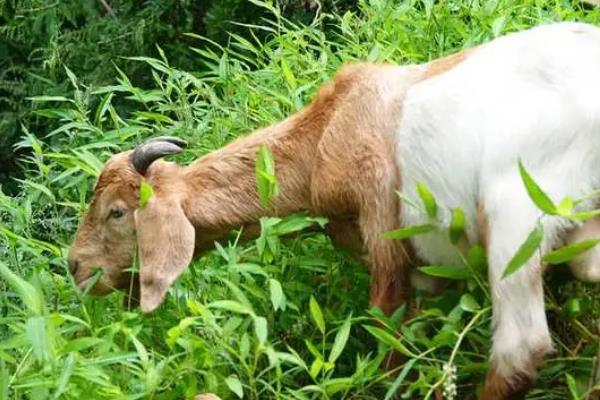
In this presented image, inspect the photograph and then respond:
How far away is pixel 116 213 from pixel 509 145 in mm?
1710

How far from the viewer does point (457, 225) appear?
5.01m

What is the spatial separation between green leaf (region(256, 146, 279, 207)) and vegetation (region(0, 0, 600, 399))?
24 mm

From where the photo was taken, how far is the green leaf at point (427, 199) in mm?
4875

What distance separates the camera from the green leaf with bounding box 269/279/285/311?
506 centimetres

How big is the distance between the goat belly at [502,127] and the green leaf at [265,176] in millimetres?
460

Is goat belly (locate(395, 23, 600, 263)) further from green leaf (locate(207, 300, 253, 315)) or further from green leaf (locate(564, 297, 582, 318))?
green leaf (locate(207, 300, 253, 315))

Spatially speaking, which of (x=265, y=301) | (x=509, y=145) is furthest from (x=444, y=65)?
(x=265, y=301)

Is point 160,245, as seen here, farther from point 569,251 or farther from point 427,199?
point 569,251

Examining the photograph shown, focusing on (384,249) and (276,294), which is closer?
(276,294)

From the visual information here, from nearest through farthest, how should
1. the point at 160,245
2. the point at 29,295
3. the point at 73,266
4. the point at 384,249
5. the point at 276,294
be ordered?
the point at 29,295 < the point at 276,294 < the point at 384,249 < the point at 160,245 < the point at 73,266

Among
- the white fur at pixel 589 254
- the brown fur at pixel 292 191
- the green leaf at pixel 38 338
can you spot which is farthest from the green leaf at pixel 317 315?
the green leaf at pixel 38 338

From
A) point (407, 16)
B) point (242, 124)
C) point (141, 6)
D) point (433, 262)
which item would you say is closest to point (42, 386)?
point (433, 262)

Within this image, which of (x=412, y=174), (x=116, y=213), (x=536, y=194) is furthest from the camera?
(x=116, y=213)

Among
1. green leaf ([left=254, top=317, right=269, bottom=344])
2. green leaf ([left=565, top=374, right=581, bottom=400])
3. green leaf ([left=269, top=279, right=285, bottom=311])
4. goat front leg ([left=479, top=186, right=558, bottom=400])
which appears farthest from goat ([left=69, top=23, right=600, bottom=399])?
green leaf ([left=254, top=317, right=269, bottom=344])
